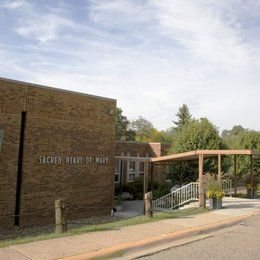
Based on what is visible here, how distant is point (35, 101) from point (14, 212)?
15.6 ft

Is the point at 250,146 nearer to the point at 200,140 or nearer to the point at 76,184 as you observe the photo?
the point at 200,140

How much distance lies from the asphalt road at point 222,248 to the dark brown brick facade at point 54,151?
8.47m

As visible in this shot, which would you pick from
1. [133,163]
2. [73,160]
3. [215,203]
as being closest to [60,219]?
[215,203]

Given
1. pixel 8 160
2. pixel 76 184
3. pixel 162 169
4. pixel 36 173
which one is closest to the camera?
pixel 8 160

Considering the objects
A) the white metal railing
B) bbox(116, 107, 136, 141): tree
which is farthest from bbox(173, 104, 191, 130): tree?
the white metal railing

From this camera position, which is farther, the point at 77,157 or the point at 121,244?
the point at 77,157

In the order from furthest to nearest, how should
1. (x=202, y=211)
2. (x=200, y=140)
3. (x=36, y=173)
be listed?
(x=200, y=140) < (x=36, y=173) < (x=202, y=211)

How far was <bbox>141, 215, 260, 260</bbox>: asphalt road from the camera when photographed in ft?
27.0

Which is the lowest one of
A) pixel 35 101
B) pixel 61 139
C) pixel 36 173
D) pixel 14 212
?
pixel 14 212

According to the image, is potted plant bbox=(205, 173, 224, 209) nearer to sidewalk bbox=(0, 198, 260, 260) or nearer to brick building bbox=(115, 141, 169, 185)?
sidewalk bbox=(0, 198, 260, 260)

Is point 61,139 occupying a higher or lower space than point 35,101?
lower

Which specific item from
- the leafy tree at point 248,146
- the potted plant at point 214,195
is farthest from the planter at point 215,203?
the leafy tree at point 248,146

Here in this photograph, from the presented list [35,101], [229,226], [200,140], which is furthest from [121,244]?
[200,140]

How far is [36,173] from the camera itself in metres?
17.7
